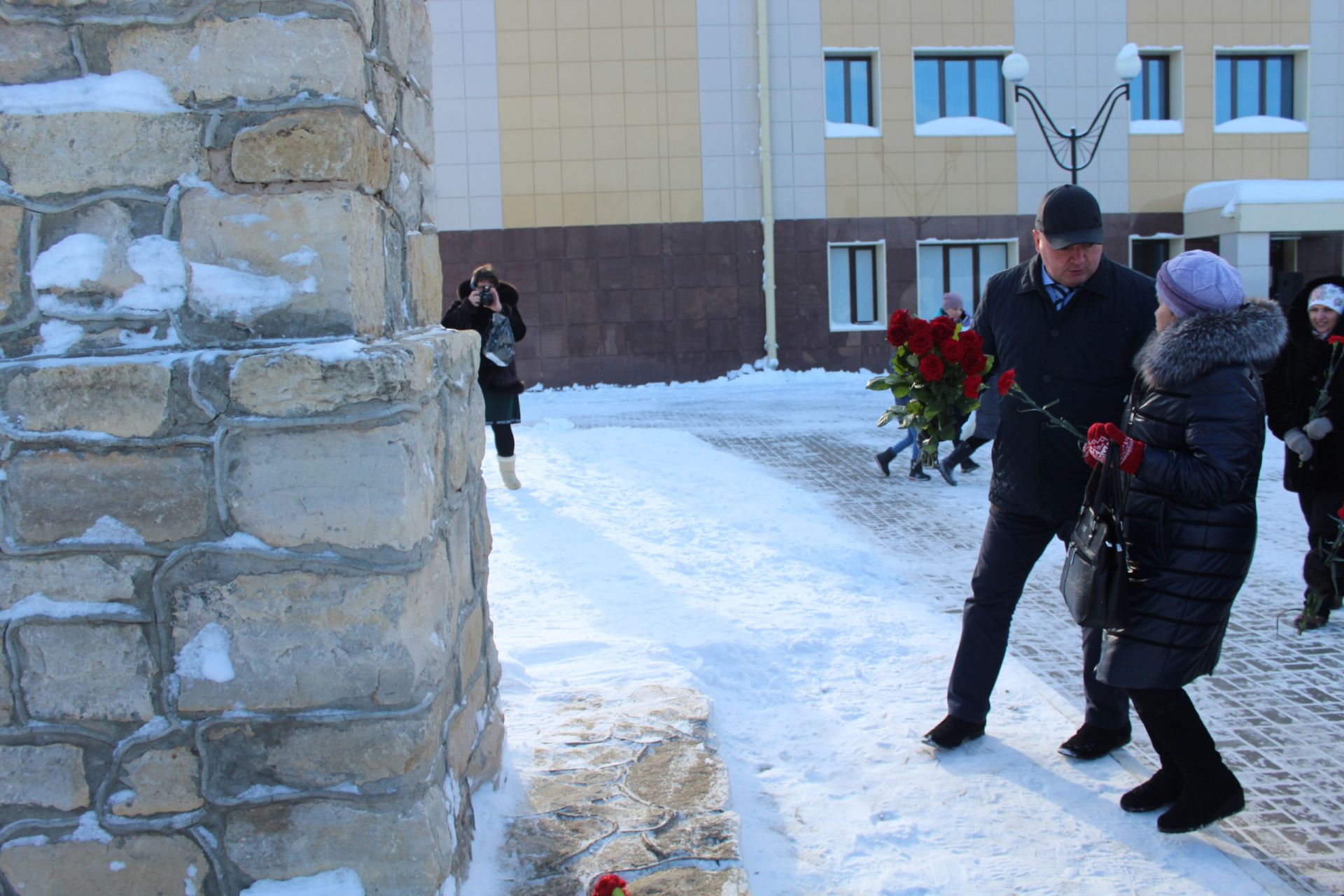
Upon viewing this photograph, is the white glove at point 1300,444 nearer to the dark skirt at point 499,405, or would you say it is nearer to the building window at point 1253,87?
the dark skirt at point 499,405

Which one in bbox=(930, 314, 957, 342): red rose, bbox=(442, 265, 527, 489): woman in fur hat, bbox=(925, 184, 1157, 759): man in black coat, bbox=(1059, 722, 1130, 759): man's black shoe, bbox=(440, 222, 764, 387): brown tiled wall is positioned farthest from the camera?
bbox=(440, 222, 764, 387): brown tiled wall

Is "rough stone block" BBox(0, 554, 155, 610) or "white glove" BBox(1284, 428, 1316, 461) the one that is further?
"white glove" BBox(1284, 428, 1316, 461)

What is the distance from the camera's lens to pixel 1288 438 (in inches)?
201

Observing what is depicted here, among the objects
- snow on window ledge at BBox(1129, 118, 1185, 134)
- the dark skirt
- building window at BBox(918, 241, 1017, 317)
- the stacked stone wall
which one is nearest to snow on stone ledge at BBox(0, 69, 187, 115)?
the stacked stone wall

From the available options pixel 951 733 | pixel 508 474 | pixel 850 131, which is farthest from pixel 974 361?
pixel 850 131

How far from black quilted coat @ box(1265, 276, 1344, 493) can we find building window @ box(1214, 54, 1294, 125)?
16.6 meters

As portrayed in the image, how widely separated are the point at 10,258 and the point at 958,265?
19017 mm

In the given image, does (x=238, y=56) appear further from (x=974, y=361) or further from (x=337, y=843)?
(x=974, y=361)

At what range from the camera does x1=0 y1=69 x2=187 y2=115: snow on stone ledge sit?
6.73 feet

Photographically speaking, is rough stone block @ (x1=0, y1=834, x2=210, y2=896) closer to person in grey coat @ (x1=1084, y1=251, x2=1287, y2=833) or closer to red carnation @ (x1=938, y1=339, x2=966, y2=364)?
person in grey coat @ (x1=1084, y1=251, x2=1287, y2=833)

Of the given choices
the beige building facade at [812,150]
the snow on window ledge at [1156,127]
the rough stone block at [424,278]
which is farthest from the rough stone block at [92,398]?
the snow on window ledge at [1156,127]

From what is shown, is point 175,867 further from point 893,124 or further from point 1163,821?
point 893,124

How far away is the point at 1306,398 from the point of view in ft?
16.8

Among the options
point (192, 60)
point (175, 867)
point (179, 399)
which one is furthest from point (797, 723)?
point (192, 60)
